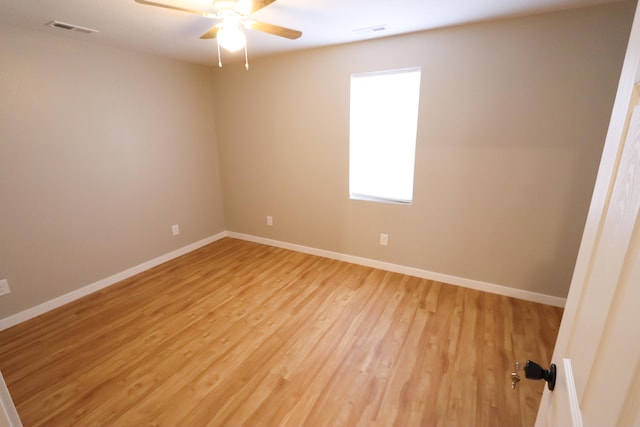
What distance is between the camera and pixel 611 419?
417mm

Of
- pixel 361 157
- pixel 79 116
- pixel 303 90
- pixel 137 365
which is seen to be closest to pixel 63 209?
pixel 79 116

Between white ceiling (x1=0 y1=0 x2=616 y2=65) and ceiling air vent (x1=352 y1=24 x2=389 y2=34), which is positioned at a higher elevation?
ceiling air vent (x1=352 y1=24 x2=389 y2=34)

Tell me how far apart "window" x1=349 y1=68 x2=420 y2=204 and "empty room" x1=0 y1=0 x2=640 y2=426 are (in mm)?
22

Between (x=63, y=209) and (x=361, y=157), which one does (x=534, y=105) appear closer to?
(x=361, y=157)

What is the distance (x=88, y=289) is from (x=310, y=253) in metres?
2.37

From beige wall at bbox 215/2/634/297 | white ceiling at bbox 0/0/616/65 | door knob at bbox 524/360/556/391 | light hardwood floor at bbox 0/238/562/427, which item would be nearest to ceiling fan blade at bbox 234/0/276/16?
white ceiling at bbox 0/0/616/65

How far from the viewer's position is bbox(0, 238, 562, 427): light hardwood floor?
5.30ft

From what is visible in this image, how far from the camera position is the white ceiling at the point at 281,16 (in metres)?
1.90

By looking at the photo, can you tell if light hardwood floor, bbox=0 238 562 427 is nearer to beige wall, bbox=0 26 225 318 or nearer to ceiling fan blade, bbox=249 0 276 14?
beige wall, bbox=0 26 225 318

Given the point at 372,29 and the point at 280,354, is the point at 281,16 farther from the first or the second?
the point at 280,354

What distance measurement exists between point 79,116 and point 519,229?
4.13 meters

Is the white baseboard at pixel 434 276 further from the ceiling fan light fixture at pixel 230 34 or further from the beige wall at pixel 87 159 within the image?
the ceiling fan light fixture at pixel 230 34

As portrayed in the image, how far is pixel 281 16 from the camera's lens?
6.92 feet

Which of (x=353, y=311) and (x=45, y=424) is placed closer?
(x=45, y=424)
